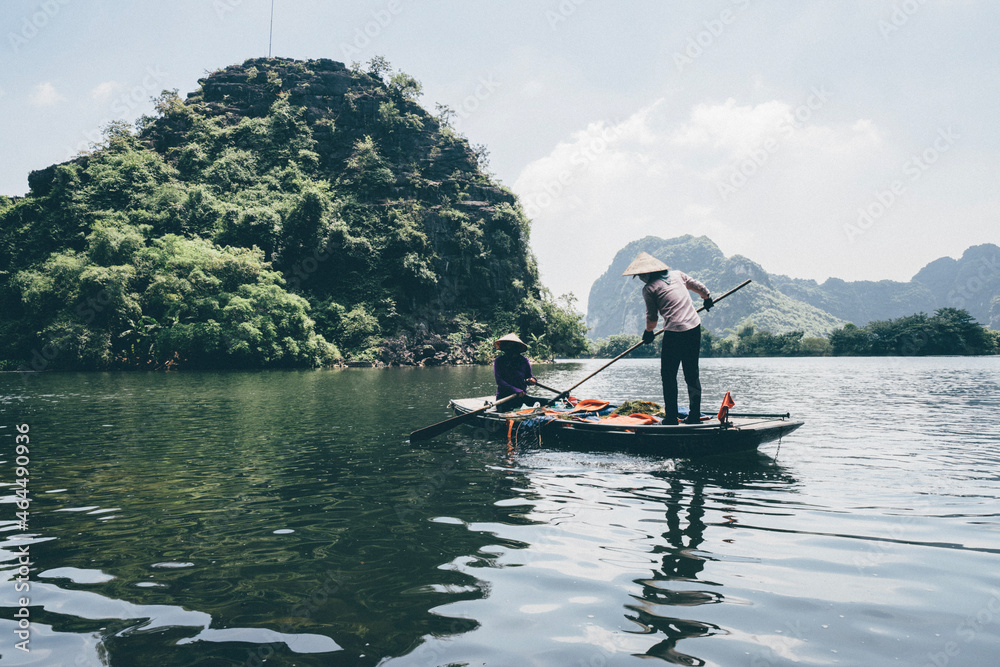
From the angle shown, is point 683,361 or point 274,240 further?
point 274,240

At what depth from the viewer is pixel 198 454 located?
838 cm

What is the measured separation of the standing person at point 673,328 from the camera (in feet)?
25.1

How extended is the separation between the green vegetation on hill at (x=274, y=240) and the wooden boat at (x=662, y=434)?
3124 cm

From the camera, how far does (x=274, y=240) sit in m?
46.1

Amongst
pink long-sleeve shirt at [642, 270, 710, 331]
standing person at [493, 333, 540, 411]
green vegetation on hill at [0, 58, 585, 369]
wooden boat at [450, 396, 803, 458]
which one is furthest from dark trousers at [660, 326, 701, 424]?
green vegetation on hill at [0, 58, 585, 369]

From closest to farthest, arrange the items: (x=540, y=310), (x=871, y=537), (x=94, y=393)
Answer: (x=871, y=537) → (x=94, y=393) → (x=540, y=310)

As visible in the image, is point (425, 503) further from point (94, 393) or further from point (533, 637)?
point (94, 393)

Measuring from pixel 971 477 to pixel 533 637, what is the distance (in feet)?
21.7

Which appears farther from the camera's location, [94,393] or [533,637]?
[94,393]

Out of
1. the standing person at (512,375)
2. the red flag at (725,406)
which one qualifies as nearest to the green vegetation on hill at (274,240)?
the standing person at (512,375)

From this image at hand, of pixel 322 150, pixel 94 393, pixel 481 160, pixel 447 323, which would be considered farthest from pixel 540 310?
pixel 94 393

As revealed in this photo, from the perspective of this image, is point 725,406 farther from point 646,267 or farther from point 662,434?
point 646,267

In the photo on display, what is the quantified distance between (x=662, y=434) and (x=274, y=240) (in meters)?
46.0

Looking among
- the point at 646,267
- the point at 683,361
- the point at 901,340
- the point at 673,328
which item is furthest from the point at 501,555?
the point at 901,340
